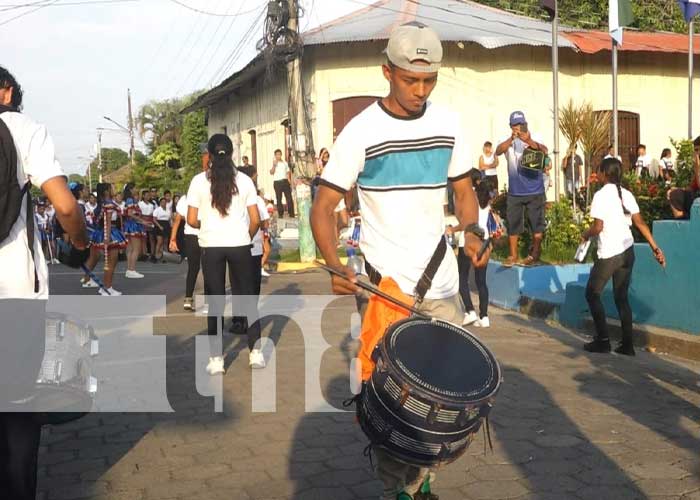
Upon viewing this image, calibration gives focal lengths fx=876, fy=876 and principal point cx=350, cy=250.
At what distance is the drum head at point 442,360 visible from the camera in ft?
10.5

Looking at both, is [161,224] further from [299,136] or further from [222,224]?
[222,224]

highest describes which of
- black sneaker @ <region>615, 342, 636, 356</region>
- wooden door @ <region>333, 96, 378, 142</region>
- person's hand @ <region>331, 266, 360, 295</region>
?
wooden door @ <region>333, 96, 378, 142</region>

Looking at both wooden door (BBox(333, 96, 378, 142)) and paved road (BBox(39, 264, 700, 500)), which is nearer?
paved road (BBox(39, 264, 700, 500))

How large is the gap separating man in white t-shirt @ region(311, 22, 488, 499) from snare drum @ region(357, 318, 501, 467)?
0.95 ft

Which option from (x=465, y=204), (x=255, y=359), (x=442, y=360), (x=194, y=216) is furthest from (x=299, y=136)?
(x=442, y=360)

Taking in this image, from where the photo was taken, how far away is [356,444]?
5.50 metres

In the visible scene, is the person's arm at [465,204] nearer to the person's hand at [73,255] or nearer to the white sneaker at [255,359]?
the person's hand at [73,255]

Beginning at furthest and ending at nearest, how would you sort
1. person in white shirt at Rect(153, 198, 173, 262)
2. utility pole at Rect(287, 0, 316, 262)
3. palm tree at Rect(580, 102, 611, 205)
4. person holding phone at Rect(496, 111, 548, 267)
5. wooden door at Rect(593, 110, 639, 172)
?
wooden door at Rect(593, 110, 639, 172) → person in white shirt at Rect(153, 198, 173, 262) → palm tree at Rect(580, 102, 611, 205) → utility pole at Rect(287, 0, 316, 262) → person holding phone at Rect(496, 111, 548, 267)

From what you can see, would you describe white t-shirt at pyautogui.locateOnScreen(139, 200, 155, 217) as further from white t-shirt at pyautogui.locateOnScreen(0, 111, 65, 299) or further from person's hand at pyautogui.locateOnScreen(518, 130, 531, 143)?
white t-shirt at pyautogui.locateOnScreen(0, 111, 65, 299)

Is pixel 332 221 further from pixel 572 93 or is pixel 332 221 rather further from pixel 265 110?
pixel 265 110

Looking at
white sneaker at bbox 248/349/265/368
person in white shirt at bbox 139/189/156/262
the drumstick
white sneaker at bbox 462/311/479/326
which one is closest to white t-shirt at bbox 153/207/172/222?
person in white shirt at bbox 139/189/156/262

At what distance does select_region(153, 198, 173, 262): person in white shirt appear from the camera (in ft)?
73.9

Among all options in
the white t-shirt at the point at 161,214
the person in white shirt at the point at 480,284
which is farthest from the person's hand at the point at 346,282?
the white t-shirt at the point at 161,214

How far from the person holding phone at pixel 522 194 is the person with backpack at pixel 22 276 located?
9102 millimetres
